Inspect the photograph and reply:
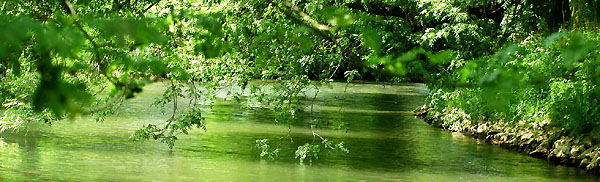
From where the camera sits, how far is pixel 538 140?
1766cm

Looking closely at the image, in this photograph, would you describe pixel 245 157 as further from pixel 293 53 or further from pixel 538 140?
pixel 538 140

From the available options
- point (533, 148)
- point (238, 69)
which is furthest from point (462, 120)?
point (238, 69)

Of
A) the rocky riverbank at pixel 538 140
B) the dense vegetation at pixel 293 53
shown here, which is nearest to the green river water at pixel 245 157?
the rocky riverbank at pixel 538 140

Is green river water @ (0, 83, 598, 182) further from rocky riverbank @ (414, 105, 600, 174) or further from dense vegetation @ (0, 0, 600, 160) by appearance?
dense vegetation @ (0, 0, 600, 160)

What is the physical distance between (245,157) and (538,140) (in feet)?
18.9

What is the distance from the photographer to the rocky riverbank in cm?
1568

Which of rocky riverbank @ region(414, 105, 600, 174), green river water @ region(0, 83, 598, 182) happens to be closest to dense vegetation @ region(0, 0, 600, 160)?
rocky riverbank @ region(414, 105, 600, 174)

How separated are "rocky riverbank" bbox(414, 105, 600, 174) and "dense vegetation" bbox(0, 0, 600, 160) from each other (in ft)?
0.77

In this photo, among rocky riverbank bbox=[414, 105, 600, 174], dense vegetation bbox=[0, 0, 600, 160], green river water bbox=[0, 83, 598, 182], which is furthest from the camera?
rocky riverbank bbox=[414, 105, 600, 174]

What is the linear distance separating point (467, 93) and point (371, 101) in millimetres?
17697

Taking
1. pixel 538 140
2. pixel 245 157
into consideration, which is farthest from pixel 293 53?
pixel 538 140

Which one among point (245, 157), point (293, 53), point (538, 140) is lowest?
point (245, 157)

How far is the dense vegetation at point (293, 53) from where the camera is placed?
2.87 metres

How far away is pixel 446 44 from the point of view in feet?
54.3
